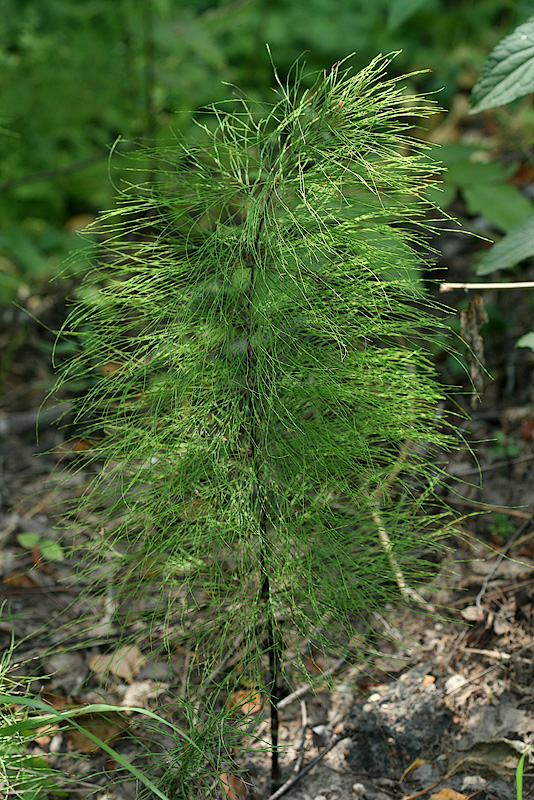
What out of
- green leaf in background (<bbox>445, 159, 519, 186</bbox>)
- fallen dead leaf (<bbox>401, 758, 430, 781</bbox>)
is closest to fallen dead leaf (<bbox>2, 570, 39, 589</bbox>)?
fallen dead leaf (<bbox>401, 758, 430, 781</bbox>)

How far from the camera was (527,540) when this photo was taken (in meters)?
1.86

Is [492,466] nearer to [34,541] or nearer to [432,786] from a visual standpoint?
[432,786]

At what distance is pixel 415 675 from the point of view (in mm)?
1679

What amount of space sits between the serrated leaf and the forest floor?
31.2 inches

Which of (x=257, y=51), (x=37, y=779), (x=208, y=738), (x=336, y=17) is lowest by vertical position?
(x=37, y=779)

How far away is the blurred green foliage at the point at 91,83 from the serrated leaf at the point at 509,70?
3.56ft

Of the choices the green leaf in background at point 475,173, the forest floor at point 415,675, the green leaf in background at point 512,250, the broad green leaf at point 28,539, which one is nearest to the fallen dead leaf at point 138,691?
the forest floor at point 415,675

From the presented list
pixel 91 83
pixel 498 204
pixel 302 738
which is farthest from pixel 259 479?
pixel 91 83

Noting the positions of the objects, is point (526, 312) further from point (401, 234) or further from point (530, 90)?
point (401, 234)

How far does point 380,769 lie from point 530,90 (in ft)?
5.22

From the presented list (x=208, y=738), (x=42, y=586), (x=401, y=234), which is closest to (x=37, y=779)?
(x=208, y=738)

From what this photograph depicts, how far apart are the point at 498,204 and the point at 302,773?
1.83 metres

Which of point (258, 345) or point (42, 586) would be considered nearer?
point (258, 345)

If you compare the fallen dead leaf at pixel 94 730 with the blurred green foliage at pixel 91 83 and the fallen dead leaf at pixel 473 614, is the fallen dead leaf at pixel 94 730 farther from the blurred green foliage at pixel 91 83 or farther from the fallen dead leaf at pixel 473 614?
the blurred green foliage at pixel 91 83
